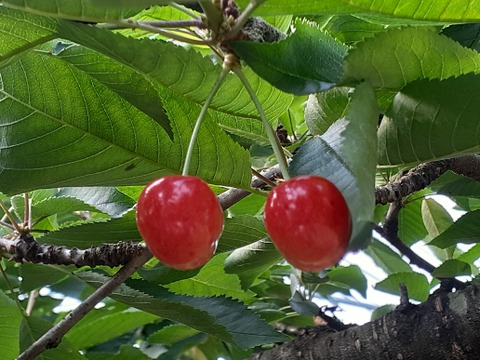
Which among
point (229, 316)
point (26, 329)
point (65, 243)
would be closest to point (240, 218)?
point (229, 316)

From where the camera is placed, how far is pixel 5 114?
94 centimetres

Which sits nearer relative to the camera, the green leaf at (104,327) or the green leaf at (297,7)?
the green leaf at (297,7)

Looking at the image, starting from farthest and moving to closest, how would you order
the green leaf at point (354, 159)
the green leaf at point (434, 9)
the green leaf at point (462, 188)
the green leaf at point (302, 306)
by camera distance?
1. the green leaf at point (302, 306)
2. the green leaf at point (462, 188)
3. the green leaf at point (434, 9)
4. the green leaf at point (354, 159)

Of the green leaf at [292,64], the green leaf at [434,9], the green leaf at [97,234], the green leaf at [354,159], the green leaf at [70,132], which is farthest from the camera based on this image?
the green leaf at [97,234]

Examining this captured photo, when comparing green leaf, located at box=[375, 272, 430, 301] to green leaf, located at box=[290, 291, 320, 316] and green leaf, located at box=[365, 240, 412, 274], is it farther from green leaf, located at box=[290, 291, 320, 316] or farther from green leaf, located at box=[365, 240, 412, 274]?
green leaf, located at box=[290, 291, 320, 316]

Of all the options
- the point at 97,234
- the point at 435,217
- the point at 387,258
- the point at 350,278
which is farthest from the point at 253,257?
the point at 387,258

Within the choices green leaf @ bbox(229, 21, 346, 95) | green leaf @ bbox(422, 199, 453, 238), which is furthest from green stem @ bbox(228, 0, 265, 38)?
green leaf @ bbox(422, 199, 453, 238)

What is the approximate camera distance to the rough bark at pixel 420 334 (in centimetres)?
120

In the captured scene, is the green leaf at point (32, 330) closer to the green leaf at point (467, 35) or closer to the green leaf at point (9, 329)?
the green leaf at point (9, 329)

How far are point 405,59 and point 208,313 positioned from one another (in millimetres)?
566

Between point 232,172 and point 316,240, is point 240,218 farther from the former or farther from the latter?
point 316,240

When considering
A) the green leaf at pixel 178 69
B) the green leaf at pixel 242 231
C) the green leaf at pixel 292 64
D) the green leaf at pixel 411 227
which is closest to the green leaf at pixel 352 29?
the green leaf at pixel 178 69

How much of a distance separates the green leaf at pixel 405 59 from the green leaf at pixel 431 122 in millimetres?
22

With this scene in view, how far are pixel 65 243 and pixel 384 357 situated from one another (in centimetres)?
67
